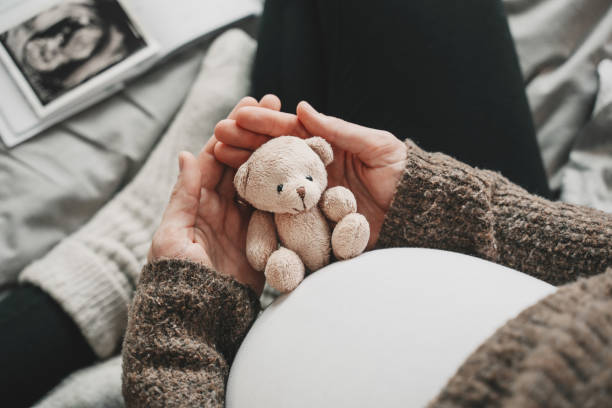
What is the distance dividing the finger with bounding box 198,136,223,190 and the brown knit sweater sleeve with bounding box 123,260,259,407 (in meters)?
0.15

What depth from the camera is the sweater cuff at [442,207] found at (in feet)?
1.80

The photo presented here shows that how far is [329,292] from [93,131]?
2.43 ft

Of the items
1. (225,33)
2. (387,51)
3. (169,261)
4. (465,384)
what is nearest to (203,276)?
(169,261)

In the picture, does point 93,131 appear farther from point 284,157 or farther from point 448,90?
point 448,90

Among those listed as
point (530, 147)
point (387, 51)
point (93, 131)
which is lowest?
point (530, 147)

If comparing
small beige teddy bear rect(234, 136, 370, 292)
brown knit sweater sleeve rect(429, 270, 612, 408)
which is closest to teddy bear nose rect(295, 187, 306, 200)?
small beige teddy bear rect(234, 136, 370, 292)

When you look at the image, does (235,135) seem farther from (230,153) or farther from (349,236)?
(349,236)

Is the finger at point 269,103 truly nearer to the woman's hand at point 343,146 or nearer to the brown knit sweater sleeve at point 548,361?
the woman's hand at point 343,146

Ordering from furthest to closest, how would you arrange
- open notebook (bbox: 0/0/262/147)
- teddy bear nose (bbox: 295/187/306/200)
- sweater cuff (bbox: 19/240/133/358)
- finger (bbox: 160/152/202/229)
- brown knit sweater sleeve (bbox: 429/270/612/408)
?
open notebook (bbox: 0/0/262/147), sweater cuff (bbox: 19/240/133/358), finger (bbox: 160/152/202/229), teddy bear nose (bbox: 295/187/306/200), brown knit sweater sleeve (bbox: 429/270/612/408)

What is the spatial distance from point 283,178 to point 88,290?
0.50 metres

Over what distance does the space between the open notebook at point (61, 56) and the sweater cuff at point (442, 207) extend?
0.70 metres

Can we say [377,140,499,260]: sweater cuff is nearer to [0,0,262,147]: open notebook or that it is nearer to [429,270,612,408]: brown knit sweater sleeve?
[429,270,612,408]: brown knit sweater sleeve

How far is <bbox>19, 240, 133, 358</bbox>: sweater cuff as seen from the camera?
71 centimetres

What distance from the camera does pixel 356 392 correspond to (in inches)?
14.4
